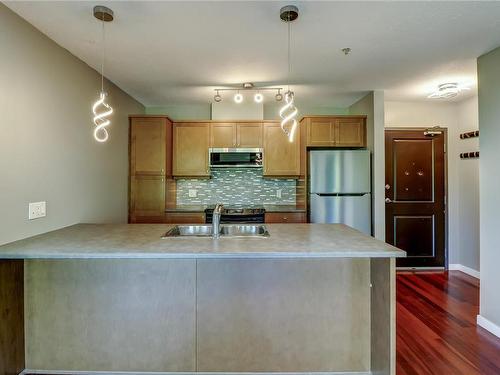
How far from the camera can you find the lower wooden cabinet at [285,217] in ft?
12.9

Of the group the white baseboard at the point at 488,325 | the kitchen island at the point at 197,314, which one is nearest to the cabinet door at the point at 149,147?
the kitchen island at the point at 197,314

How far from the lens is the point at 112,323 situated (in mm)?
1939

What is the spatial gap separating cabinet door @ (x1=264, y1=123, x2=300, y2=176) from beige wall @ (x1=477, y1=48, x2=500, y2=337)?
2.07 meters

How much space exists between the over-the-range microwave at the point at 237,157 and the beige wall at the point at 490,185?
2.47 meters

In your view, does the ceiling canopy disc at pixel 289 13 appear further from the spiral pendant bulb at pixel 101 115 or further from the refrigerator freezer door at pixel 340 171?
the refrigerator freezer door at pixel 340 171

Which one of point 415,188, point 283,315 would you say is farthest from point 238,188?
point 283,315

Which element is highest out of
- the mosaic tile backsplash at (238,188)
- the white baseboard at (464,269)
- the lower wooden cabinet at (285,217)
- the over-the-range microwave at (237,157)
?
the over-the-range microwave at (237,157)

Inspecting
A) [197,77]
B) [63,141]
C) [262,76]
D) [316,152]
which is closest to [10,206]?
[63,141]

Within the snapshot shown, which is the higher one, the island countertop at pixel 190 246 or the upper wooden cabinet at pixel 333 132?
the upper wooden cabinet at pixel 333 132

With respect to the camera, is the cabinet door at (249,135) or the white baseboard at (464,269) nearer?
the white baseboard at (464,269)

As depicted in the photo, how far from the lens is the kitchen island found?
1.93m

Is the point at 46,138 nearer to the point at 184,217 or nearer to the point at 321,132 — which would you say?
the point at 184,217

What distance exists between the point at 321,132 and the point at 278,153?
0.65 metres

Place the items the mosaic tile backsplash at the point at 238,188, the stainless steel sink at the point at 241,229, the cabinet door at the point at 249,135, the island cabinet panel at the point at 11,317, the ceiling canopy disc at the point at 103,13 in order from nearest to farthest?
the island cabinet panel at the point at 11,317 → the ceiling canopy disc at the point at 103,13 → the stainless steel sink at the point at 241,229 → the cabinet door at the point at 249,135 → the mosaic tile backsplash at the point at 238,188
